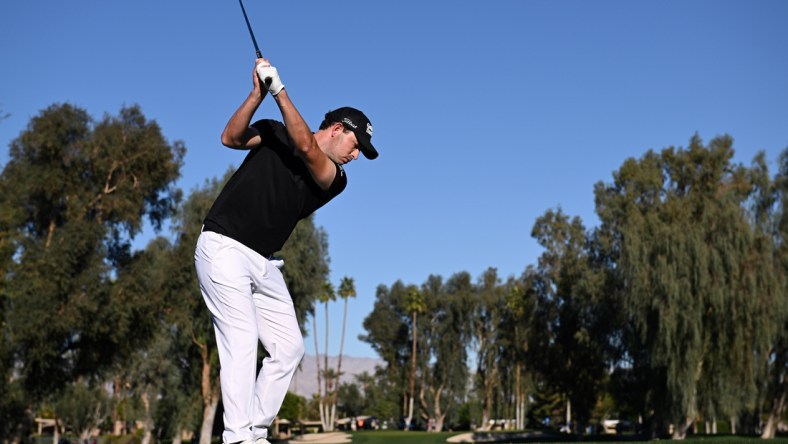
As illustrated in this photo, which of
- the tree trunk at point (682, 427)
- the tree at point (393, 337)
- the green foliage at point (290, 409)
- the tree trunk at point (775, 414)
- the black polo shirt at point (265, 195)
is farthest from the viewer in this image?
the green foliage at point (290, 409)

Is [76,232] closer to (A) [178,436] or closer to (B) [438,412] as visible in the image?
(A) [178,436]

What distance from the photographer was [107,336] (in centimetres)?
3616

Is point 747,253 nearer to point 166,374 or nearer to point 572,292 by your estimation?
point 572,292

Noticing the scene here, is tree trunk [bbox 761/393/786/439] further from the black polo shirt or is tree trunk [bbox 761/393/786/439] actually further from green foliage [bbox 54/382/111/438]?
the black polo shirt

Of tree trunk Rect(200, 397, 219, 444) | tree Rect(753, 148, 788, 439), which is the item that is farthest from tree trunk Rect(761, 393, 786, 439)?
tree trunk Rect(200, 397, 219, 444)

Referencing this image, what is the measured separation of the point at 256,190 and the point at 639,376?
47.1 metres

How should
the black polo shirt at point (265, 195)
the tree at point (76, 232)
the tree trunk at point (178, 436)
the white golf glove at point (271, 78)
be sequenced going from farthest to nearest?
the tree trunk at point (178, 436), the tree at point (76, 232), the black polo shirt at point (265, 195), the white golf glove at point (271, 78)

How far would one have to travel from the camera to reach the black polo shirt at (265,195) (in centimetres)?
518

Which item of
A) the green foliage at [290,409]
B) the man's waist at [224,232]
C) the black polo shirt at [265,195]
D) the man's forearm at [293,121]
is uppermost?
the man's forearm at [293,121]

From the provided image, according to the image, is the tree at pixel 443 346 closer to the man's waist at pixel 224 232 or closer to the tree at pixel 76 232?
the tree at pixel 76 232

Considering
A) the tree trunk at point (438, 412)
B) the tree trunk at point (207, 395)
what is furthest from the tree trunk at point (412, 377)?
the tree trunk at point (207, 395)

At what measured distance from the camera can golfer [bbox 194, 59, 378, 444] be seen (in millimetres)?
5062

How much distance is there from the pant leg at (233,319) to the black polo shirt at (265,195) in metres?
0.10

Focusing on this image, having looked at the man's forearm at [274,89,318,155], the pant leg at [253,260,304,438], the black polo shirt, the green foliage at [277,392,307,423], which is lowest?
the green foliage at [277,392,307,423]
